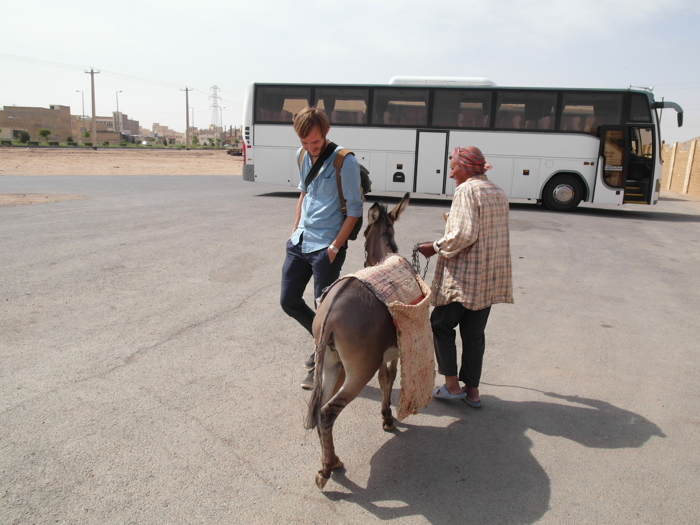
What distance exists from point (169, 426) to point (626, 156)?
14307 millimetres

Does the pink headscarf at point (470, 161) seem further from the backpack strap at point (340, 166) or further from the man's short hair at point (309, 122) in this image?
the man's short hair at point (309, 122)

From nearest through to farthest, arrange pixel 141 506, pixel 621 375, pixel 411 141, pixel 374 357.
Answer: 1. pixel 141 506
2. pixel 374 357
3. pixel 621 375
4. pixel 411 141

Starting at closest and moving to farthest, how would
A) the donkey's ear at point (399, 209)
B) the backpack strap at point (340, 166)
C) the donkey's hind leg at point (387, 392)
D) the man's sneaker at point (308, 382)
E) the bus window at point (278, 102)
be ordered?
the donkey's hind leg at point (387, 392) < the backpack strap at point (340, 166) < the donkey's ear at point (399, 209) < the man's sneaker at point (308, 382) < the bus window at point (278, 102)

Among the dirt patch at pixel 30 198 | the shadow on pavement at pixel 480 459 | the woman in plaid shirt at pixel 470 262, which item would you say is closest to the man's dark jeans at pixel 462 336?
the woman in plaid shirt at pixel 470 262

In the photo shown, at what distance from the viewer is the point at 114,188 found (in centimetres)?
1552

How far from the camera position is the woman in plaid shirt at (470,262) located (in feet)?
10.8

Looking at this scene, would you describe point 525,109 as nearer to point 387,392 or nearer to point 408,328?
point 387,392

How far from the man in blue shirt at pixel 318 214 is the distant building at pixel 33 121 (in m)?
89.4

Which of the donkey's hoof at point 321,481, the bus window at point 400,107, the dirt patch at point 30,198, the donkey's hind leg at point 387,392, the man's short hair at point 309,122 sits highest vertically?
the bus window at point 400,107

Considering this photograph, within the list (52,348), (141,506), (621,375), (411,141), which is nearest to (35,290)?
(52,348)

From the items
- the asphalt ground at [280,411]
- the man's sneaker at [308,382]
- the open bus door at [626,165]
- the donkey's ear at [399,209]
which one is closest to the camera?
the asphalt ground at [280,411]

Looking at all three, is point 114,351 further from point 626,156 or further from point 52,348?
point 626,156

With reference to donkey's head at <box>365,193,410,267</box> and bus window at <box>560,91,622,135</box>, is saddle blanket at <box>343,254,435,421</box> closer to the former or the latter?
donkey's head at <box>365,193,410,267</box>

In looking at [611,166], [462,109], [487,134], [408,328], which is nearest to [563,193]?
[611,166]
